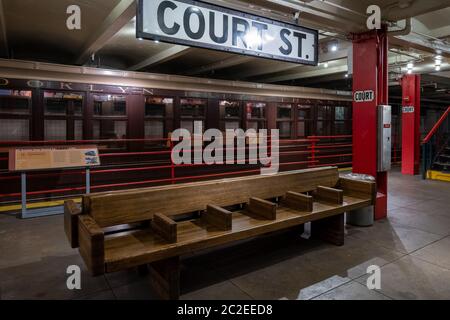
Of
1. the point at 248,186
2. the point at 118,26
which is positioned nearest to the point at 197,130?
the point at 118,26

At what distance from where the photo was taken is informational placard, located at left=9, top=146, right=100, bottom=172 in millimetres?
3965

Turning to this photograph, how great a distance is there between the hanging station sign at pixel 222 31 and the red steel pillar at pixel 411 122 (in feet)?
18.8

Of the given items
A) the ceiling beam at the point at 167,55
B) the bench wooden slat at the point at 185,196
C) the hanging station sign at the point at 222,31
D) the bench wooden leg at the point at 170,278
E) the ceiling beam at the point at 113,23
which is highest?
the ceiling beam at the point at 167,55

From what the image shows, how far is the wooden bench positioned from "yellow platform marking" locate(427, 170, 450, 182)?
475 cm

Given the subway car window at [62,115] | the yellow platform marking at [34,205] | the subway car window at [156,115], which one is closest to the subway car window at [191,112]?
the subway car window at [156,115]

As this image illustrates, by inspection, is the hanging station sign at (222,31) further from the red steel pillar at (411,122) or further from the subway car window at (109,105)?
the red steel pillar at (411,122)

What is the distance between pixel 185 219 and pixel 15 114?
379cm

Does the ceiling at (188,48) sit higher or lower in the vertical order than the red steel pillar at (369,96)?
A: higher

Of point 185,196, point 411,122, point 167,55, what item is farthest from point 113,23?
point 411,122

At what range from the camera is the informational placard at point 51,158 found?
396cm

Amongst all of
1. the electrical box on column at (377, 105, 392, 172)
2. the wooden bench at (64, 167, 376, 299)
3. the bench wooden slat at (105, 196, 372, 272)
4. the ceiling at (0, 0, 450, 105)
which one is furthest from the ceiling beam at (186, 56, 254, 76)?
the bench wooden slat at (105, 196, 372, 272)

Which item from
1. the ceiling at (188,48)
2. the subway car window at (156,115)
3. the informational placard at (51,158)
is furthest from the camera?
the subway car window at (156,115)

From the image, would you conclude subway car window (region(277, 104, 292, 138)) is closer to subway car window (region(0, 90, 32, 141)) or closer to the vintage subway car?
the vintage subway car

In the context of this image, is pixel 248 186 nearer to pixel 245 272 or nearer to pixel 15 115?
pixel 245 272
